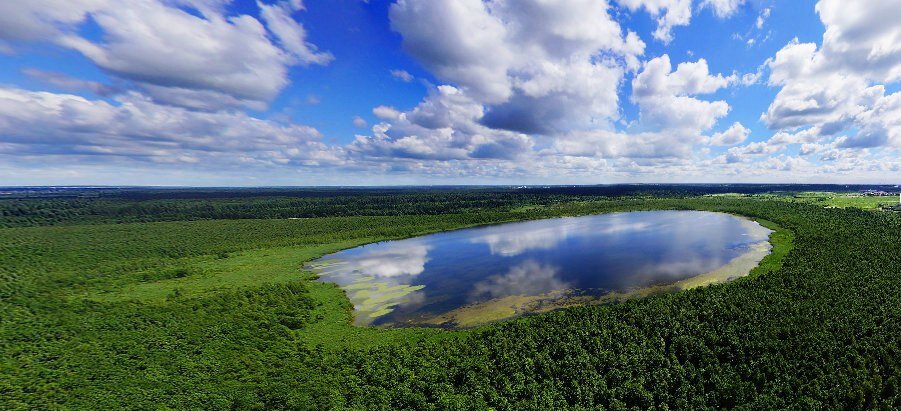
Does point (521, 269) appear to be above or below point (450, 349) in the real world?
below

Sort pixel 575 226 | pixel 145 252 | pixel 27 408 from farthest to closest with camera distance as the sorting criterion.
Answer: pixel 575 226
pixel 145 252
pixel 27 408

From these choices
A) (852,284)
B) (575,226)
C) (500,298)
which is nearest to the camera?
(852,284)

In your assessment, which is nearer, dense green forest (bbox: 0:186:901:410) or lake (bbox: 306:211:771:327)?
dense green forest (bbox: 0:186:901:410)

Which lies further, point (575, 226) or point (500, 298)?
point (575, 226)

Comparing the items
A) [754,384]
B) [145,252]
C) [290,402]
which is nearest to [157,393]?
[290,402]

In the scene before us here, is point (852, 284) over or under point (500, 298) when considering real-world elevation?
over

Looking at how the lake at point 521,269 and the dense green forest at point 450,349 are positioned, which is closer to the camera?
the dense green forest at point 450,349

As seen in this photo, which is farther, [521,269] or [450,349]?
[521,269]

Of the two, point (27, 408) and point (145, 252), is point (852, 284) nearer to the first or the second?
point (27, 408)
